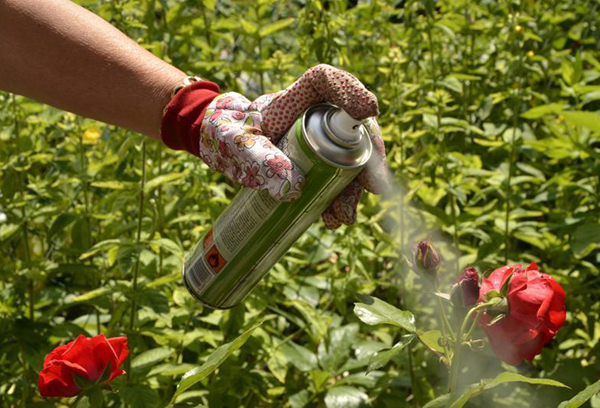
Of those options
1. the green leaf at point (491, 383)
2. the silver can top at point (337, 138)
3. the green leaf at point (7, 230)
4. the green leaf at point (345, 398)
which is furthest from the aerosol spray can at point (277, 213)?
the green leaf at point (7, 230)

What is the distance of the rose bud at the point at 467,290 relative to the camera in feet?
3.57

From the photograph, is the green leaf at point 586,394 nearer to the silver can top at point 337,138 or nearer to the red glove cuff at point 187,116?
the silver can top at point 337,138

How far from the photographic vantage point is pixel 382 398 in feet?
6.71

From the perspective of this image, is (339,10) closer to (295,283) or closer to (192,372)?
(295,283)

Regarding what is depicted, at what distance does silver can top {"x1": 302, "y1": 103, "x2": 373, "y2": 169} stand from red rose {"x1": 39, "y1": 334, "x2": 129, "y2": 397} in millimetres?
386

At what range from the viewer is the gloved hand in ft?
4.19

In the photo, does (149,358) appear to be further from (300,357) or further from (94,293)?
(300,357)

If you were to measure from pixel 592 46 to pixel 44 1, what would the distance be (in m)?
2.44

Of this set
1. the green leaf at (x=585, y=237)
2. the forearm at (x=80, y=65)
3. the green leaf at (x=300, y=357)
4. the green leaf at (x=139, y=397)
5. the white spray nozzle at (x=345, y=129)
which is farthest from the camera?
the green leaf at (x=300, y=357)

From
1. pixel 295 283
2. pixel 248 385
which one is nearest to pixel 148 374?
pixel 248 385

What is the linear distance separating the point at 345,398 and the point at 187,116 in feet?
2.68

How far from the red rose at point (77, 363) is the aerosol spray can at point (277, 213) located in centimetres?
29

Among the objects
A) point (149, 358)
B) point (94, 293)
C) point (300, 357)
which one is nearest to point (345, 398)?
point (300, 357)

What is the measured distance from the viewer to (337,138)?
4.18 feet
